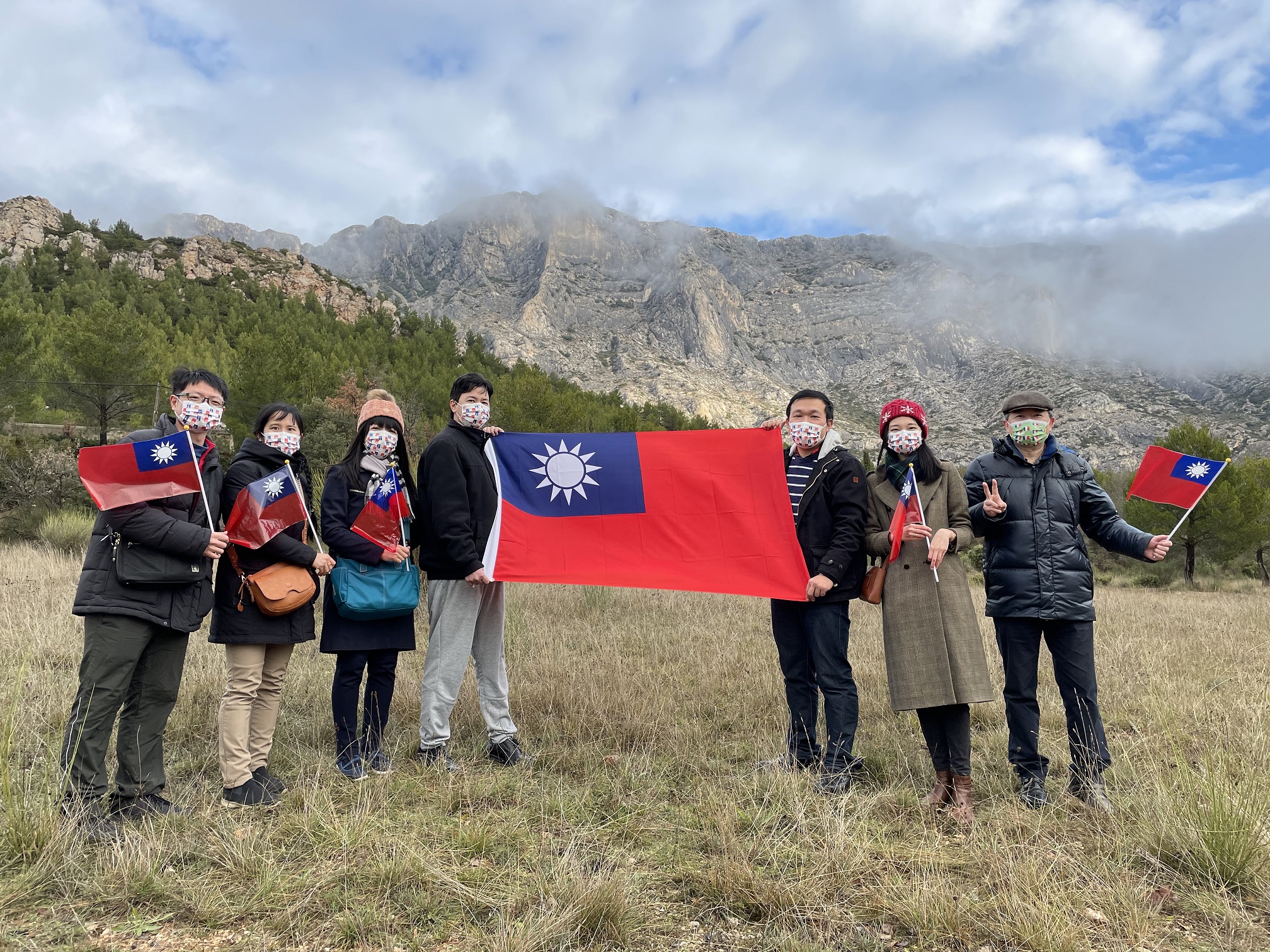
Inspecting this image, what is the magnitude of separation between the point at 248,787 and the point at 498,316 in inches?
7491

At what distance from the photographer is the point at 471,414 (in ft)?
16.9

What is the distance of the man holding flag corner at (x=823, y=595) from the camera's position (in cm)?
453

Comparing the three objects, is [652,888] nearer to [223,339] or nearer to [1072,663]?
[1072,663]

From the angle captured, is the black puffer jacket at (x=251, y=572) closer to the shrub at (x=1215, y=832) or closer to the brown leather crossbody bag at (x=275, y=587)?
the brown leather crossbody bag at (x=275, y=587)

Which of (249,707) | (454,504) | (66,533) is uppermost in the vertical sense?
(454,504)

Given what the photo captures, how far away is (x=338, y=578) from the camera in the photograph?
14.9 ft

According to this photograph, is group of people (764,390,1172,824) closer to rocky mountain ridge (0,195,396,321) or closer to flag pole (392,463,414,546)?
flag pole (392,463,414,546)

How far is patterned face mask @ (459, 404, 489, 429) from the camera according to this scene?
5160 mm

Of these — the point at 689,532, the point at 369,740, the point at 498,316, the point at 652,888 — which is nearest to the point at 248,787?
the point at 369,740

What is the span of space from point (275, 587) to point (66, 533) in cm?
1631

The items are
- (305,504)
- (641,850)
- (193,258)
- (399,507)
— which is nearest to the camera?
(641,850)

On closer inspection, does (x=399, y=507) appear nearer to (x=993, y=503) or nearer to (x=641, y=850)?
(x=641, y=850)

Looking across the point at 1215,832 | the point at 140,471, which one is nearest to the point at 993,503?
the point at 1215,832

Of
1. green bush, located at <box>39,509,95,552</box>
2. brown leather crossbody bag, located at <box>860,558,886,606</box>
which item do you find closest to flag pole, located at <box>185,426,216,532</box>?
brown leather crossbody bag, located at <box>860,558,886,606</box>
